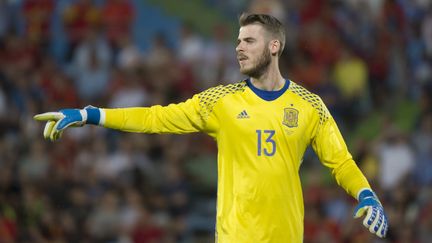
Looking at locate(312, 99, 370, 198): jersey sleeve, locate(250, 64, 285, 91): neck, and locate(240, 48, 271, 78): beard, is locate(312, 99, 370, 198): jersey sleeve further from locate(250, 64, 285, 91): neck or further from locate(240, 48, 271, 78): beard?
locate(240, 48, 271, 78): beard

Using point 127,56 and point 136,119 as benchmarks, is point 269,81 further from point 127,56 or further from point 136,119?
point 127,56

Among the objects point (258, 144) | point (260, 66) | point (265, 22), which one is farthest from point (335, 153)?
point (265, 22)

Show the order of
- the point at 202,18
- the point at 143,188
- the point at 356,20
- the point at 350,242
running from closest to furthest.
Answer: the point at 350,242
the point at 143,188
the point at 356,20
the point at 202,18

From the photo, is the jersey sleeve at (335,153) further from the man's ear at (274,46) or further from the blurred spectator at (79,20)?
the blurred spectator at (79,20)

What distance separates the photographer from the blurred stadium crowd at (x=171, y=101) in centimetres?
1343

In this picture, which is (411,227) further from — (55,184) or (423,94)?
(55,184)

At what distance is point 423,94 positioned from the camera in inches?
582

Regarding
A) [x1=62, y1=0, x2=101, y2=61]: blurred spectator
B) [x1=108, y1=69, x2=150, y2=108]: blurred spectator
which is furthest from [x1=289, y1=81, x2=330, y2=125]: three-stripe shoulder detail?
[x1=62, y1=0, x2=101, y2=61]: blurred spectator

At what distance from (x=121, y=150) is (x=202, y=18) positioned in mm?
3916

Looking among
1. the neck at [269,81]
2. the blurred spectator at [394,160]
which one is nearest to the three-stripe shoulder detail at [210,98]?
the neck at [269,81]

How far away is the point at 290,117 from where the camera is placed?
703 cm

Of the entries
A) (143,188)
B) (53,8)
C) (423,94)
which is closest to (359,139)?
(423,94)

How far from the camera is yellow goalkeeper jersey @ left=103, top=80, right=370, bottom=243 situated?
695 centimetres

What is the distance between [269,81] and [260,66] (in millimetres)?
141
